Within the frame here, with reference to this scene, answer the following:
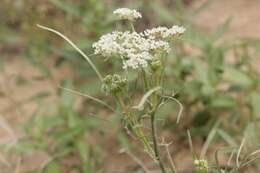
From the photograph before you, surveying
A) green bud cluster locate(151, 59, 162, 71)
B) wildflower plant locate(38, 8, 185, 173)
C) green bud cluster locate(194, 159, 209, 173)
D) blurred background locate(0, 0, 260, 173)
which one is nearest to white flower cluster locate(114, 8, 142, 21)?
wildflower plant locate(38, 8, 185, 173)

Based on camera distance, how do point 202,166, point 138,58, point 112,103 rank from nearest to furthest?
point 138,58
point 202,166
point 112,103

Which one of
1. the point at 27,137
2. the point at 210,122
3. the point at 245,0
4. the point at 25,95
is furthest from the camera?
the point at 245,0

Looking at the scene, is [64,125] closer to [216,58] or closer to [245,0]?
[216,58]

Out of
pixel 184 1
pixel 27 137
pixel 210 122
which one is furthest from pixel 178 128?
pixel 184 1

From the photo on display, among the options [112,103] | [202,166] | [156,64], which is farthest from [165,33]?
[112,103]

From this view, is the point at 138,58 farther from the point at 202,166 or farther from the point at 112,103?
the point at 112,103

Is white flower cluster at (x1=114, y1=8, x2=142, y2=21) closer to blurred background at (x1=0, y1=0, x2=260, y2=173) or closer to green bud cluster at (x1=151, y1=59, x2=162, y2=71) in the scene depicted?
green bud cluster at (x1=151, y1=59, x2=162, y2=71)
